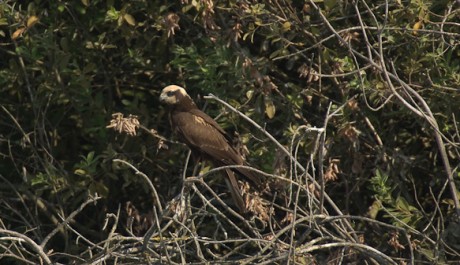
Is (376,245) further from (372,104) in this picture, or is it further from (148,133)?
(148,133)

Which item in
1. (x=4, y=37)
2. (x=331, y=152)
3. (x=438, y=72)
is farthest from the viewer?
(x=4, y=37)

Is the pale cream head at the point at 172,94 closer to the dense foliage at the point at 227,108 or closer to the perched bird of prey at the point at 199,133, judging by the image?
the perched bird of prey at the point at 199,133

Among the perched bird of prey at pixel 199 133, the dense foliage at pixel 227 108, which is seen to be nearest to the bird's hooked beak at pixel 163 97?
the perched bird of prey at pixel 199 133

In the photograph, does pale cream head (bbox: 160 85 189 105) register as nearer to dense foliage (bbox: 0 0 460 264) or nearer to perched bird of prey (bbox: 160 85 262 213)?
perched bird of prey (bbox: 160 85 262 213)

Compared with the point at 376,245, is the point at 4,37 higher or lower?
higher

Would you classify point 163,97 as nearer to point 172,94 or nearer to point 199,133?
point 172,94

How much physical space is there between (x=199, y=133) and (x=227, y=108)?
477 mm

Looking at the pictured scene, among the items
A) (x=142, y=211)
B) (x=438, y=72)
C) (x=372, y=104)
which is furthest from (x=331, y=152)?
(x=142, y=211)

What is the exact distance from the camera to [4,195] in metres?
8.29

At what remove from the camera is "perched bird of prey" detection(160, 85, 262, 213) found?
741 cm

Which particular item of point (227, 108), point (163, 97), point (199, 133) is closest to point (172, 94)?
point (163, 97)

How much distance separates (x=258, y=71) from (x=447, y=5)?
1.14 m

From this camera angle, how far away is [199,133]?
7.59m

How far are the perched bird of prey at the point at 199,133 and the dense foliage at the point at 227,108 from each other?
98mm
